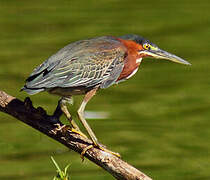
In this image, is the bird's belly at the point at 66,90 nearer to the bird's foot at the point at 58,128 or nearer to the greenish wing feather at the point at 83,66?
the greenish wing feather at the point at 83,66

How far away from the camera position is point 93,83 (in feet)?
18.3

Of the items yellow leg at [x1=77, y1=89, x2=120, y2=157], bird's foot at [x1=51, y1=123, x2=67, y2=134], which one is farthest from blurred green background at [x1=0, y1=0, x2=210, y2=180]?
bird's foot at [x1=51, y1=123, x2=67, y2=134]

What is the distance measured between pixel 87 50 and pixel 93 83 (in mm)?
237

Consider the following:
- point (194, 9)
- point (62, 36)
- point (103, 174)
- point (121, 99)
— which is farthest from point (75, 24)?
point (103, 174)

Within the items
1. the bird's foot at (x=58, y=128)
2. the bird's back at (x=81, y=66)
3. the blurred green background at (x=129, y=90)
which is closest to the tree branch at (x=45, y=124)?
the bird's foot at (x=58, y=128)

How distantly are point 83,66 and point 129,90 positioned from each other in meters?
4.50

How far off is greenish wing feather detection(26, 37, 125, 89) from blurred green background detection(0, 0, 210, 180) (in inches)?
84.5

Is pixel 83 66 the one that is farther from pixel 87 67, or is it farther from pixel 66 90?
pixel 66 90

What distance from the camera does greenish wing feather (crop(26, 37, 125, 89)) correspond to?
5.37 m

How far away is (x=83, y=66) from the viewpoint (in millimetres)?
5555

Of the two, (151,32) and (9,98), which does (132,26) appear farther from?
(9,98)

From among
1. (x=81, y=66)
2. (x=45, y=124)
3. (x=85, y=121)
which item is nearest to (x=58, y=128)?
(x=45, y=124)

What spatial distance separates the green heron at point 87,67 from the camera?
5.38 metres

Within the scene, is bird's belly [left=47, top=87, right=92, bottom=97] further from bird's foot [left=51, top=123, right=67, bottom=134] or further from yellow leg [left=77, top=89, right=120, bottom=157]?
bird's foot [left=51, top=123, right=67, bottom=134]
